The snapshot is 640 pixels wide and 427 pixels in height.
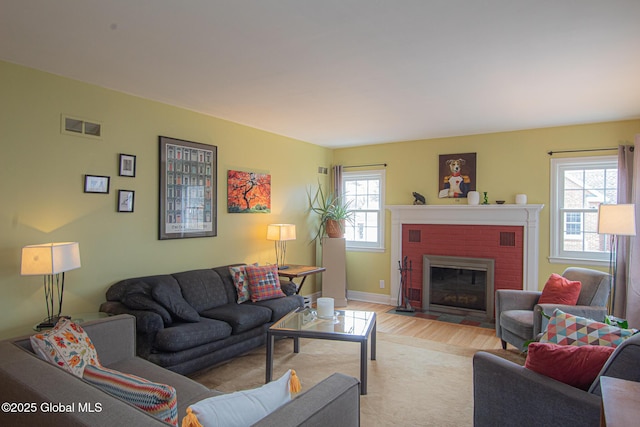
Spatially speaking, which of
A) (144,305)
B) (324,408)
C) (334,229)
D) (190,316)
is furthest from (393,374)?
(334,229)

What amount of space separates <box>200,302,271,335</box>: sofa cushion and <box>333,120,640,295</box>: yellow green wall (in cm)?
283

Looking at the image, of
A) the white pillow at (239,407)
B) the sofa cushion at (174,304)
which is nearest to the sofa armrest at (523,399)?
the white pillow at (239,407)

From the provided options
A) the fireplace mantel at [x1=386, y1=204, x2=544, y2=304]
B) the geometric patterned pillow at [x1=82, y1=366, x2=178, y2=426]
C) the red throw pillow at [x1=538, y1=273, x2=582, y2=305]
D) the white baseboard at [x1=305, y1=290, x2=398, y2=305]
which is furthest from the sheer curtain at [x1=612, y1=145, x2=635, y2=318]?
the geometric patterned pillow at [x1=82, y1=366, x2=178, y2=426]

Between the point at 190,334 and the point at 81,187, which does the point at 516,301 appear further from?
the point at 81,187

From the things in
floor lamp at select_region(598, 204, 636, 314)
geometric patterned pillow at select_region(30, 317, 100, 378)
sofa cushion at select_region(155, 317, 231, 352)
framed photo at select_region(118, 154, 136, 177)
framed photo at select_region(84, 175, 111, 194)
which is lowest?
sofa cushion at select_region(155, 317, 231, 352)

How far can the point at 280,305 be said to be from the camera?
13.8 feet

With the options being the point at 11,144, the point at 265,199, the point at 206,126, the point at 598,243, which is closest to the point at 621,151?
the point at 598,243

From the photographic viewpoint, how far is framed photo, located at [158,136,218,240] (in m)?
4.08

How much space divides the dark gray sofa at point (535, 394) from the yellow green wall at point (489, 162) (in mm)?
3625

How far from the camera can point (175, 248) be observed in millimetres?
4227

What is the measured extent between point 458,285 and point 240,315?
11.1ft

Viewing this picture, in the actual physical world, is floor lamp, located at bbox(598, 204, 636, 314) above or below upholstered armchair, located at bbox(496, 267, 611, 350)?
above

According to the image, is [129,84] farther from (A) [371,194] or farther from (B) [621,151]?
(B) [621,151]

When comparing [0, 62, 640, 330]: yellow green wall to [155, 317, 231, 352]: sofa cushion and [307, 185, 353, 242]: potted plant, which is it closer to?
[307, 185, 353, 242]: potted plant
